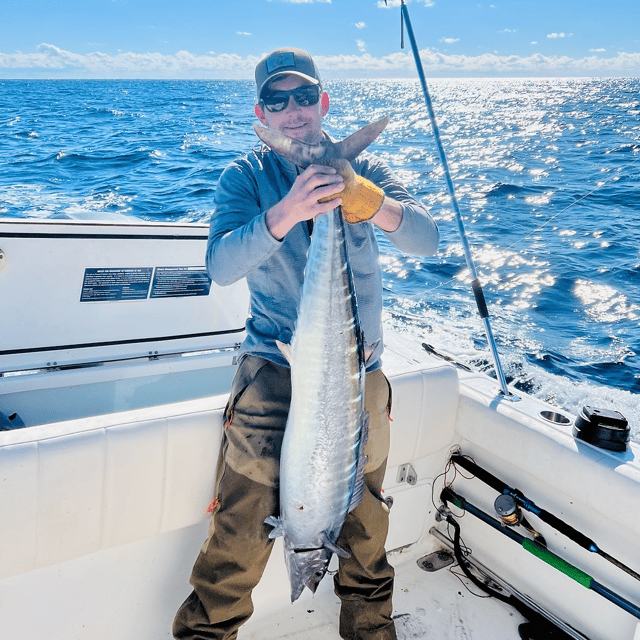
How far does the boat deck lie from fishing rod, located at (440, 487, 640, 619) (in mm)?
384

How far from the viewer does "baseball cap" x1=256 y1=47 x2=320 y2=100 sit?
74.5 inches

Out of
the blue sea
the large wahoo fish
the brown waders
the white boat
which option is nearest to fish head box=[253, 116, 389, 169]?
the large wahoo fish

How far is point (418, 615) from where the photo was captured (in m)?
2.67

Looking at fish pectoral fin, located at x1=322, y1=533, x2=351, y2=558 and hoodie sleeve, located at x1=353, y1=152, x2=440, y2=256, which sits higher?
hoodie sleeve, located at x1=353, y1=152, x2=440, y2=256

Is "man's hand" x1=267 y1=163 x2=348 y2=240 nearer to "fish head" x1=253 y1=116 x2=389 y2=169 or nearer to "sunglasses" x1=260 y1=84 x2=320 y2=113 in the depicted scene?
"fish head" x1=253 y1=116 x2=389 y2=169

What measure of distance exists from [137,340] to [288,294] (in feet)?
6.87

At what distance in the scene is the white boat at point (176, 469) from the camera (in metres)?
1.94

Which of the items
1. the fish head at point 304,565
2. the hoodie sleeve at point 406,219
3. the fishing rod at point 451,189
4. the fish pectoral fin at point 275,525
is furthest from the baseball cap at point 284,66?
the fish head at point 304,565

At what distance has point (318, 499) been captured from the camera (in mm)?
1723

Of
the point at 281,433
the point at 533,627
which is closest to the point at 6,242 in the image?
the point at 281,433

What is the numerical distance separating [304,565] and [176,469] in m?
0.62

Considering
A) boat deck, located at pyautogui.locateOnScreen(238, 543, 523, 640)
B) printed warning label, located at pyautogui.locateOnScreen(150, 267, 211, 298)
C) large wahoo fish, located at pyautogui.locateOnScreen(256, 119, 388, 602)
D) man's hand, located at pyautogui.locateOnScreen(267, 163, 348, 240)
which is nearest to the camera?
man's hand, located at pyautogui.locateOnScreen(267, 163, 348, 240)

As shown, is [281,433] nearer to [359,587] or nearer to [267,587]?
[359,587]

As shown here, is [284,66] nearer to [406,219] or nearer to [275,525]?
[406,219]
